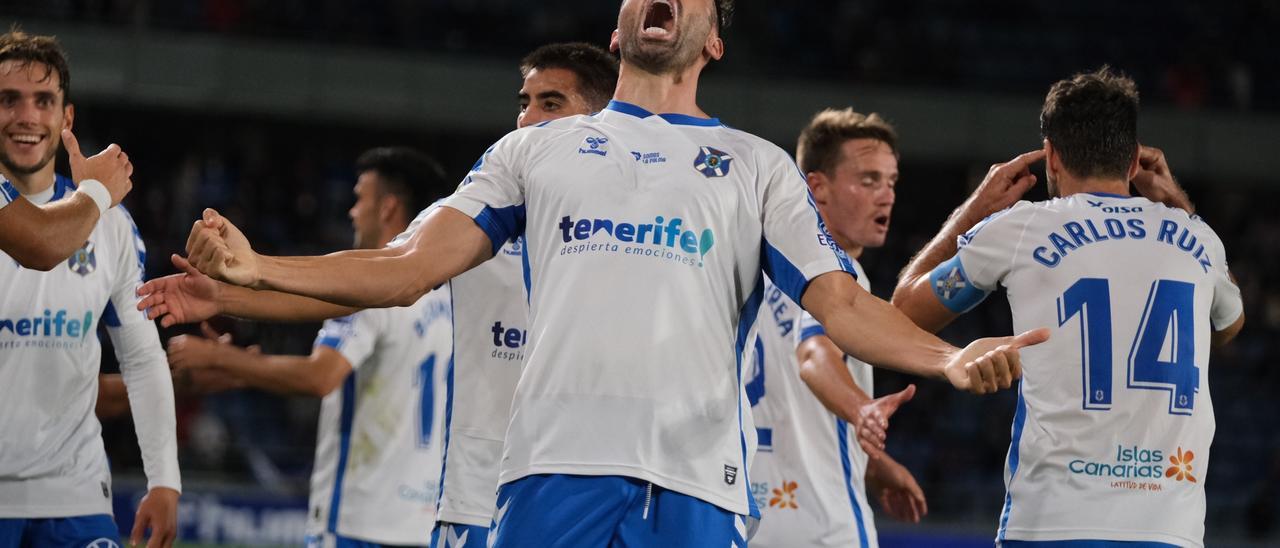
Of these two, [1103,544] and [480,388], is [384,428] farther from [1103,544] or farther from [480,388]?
[1103,544]

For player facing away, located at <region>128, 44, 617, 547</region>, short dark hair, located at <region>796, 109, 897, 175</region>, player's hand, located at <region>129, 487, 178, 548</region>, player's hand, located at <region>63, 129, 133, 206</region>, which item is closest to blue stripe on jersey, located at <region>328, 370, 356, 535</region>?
player's hand, located at <region>129, 487, 178, 548</region>

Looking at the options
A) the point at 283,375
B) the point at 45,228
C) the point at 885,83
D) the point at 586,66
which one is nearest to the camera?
the point at 45,228

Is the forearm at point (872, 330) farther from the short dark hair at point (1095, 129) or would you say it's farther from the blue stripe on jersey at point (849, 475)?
the blue stripe on jersey at point (849, 475)

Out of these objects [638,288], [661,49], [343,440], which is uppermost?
[661,49]

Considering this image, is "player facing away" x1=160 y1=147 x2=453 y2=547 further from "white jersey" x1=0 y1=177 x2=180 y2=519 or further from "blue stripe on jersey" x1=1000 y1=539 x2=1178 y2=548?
"blue stripe on jersey" x1=1000 y1=539 x2=1178 y2=548

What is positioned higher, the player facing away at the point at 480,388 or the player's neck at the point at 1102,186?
the player's neck at the point at 1102,186

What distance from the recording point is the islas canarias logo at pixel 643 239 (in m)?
4.13

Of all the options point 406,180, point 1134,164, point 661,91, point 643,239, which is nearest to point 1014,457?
point 1134,164

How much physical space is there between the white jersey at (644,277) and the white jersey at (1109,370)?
41.7 inches

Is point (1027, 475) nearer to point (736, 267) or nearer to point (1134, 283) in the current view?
point (1134, 283)

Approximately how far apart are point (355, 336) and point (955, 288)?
390cm

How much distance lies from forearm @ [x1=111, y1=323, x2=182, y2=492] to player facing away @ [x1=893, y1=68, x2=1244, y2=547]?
Answer: 10.6 ft

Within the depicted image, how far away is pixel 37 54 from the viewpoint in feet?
19.1

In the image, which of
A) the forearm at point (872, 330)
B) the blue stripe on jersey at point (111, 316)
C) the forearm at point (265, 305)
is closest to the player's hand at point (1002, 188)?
the forearm at point (872, 330)
